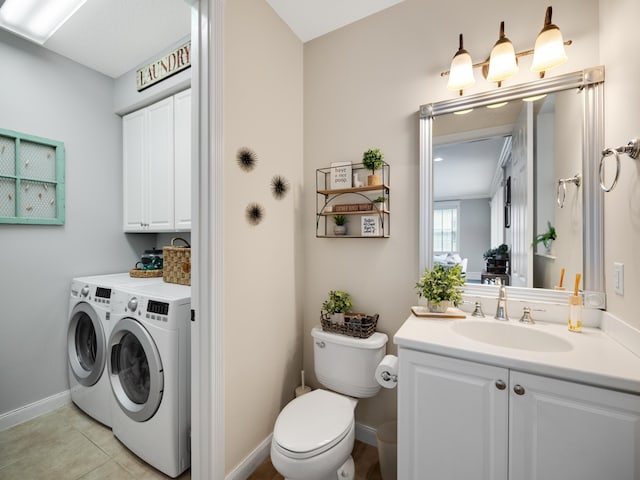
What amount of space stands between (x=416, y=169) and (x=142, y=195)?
2212 mm

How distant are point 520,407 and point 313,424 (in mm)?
814

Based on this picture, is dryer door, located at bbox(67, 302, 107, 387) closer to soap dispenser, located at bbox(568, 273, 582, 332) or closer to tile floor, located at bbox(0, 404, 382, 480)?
tile floor, located at bbox(0, 404, 382, 480)

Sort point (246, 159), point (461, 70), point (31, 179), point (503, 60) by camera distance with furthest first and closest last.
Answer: point (31, 179) → point (246, 159) → point (461, 70) → point (503, 60)

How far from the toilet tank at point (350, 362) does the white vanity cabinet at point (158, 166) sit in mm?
1350

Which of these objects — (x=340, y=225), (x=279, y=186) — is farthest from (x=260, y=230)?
(x=340, y=225)

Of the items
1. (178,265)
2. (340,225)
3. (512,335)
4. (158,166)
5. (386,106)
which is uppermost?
(386,106)

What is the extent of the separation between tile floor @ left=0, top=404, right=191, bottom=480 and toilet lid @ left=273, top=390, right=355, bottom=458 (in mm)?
757

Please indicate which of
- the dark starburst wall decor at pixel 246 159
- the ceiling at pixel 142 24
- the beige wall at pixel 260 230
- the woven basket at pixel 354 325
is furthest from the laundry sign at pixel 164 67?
the woven basket at pixel 354 325

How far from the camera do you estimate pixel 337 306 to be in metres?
1.69

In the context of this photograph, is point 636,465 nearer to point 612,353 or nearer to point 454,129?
point 612,353

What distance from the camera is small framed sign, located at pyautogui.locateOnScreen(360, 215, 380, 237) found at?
5.40 ft

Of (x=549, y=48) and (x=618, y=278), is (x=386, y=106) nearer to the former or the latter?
(x=549, y=48)

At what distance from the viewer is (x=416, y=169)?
1.59 meters

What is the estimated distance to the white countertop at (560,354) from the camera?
2.65 feet
